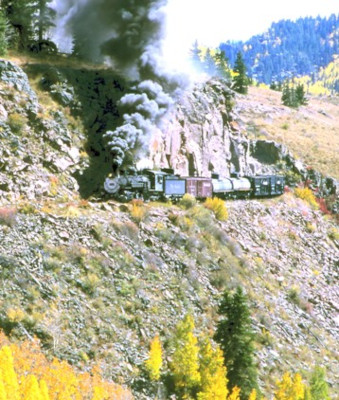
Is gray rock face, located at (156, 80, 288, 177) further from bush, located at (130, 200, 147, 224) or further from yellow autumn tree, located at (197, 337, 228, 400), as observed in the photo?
yellow autumn tree, located at (197, 337, 228, 400)

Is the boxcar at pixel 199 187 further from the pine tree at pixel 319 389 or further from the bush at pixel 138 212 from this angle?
the pine tree at pixel 319 389

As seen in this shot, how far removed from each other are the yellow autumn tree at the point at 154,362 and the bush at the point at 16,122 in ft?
64.3

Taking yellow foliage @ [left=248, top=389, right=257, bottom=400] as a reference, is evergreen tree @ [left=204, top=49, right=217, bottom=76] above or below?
above

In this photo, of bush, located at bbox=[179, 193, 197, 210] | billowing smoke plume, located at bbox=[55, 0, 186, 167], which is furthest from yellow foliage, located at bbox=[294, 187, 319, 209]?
bush, located at bbox=[179, 193, 197, 210]

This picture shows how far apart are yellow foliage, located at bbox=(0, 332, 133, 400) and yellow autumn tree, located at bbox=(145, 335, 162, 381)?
1.79 meters

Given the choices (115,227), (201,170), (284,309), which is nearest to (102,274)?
(115,227)

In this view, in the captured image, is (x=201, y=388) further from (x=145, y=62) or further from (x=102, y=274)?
(x=145, y=62)

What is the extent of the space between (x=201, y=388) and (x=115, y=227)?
11.2 metres

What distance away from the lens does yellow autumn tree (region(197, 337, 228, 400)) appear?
22656 mm

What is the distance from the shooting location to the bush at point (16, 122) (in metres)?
34.4

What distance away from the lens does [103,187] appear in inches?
1355

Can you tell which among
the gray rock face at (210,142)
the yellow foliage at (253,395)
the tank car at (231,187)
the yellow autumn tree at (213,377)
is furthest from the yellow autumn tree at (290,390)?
the gray rock face at (210,142)

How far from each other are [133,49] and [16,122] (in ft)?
53.6

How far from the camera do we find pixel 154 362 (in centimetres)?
2288
